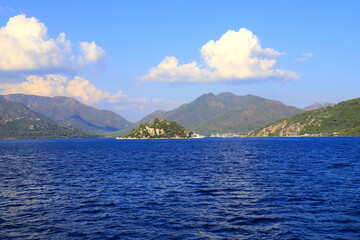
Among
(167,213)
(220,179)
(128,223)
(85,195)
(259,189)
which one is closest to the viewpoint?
(128,223)

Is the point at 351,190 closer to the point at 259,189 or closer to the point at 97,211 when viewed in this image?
the point at 259,189

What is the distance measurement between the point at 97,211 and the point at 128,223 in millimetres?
6879

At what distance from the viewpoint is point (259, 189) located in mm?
49125

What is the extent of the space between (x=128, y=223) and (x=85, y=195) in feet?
55.9

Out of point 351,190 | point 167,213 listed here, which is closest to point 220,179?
point 351,190

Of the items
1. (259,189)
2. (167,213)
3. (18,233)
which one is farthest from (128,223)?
(259,189)

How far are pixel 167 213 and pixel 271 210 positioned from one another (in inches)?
515

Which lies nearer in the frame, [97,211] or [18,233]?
[18,233]

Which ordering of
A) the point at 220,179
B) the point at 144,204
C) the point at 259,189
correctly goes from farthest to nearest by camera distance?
the point at 220,179 → the point at 259,189 → the point at 144,204

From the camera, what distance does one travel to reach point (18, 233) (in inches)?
1101

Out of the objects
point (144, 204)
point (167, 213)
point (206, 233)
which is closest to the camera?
point (206, 233)

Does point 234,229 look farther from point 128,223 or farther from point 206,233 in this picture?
point 128,223

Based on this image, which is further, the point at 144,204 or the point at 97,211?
the point at 144,204

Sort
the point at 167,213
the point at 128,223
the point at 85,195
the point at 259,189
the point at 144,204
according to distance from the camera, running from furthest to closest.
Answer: the point at 259,189 < the point at 85,195 < the point at 144,204 < the point at 167,213 < the point at 128,223
